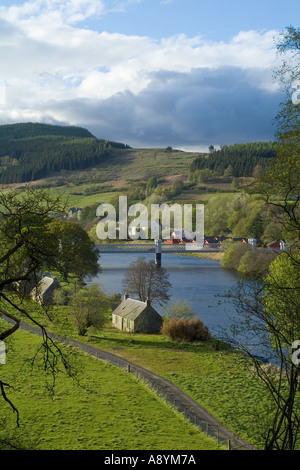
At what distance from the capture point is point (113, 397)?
2233cm

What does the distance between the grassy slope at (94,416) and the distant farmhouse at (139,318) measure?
1175 cm

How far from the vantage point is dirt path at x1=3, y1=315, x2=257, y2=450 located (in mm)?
17766

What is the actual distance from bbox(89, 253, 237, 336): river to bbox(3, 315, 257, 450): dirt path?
720 cm

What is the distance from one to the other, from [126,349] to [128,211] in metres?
104

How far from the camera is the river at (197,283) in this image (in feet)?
142

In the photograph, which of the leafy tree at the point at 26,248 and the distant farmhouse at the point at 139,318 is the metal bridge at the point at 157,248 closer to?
the distant farmhouse at the point at 139,318

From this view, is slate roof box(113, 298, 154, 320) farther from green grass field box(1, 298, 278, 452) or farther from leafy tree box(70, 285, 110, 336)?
leafy tree box(70, 285, 110, 336)

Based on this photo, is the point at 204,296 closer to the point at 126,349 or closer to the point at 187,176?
the point at 126,349

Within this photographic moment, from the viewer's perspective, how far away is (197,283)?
58.8 m

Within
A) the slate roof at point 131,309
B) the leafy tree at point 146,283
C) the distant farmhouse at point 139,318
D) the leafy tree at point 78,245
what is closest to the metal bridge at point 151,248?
the leafy tree at point 78,245

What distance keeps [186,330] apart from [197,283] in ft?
76.3
